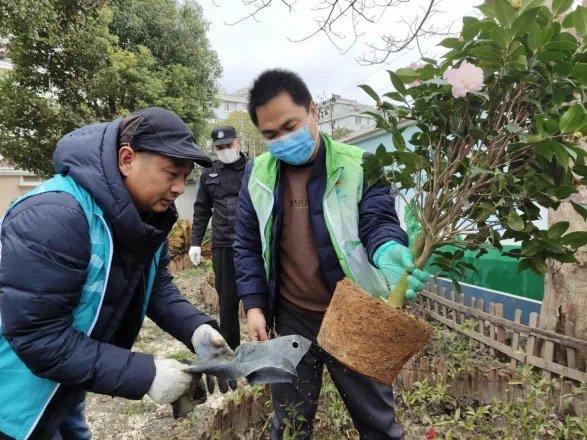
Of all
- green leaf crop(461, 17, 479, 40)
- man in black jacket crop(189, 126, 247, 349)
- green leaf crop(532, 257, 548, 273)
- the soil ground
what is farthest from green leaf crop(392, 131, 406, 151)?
man in black jacket crop(189, 126, 247, 349)

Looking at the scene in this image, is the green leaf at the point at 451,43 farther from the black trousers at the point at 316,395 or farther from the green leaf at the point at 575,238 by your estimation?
the black trousers at the point at 316,395

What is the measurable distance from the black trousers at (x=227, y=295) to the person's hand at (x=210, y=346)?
6.73 ft

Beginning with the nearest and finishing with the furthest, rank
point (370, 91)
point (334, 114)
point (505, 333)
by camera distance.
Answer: point (370, 91) < point (505, 333) < point (334, 114)

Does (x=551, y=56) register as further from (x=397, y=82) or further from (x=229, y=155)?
(x=229, y=155)

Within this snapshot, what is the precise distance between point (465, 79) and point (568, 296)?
2.45m

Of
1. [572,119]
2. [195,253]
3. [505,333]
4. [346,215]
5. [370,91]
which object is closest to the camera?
[572,119]

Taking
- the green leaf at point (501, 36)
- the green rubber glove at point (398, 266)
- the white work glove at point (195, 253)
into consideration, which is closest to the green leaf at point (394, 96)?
the green leaf at point (501, 36)

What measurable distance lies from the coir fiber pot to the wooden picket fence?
1.93 metres

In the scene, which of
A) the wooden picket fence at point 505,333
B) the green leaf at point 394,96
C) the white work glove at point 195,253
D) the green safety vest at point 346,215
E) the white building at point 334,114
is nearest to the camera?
the green leaf at point 394,96

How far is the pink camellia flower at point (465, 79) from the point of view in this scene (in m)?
1.20

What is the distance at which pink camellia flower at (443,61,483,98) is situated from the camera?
1.20 m

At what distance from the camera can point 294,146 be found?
1.83 m

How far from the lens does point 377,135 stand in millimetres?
8727

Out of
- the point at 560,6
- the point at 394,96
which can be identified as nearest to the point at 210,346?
the point at 394,96
